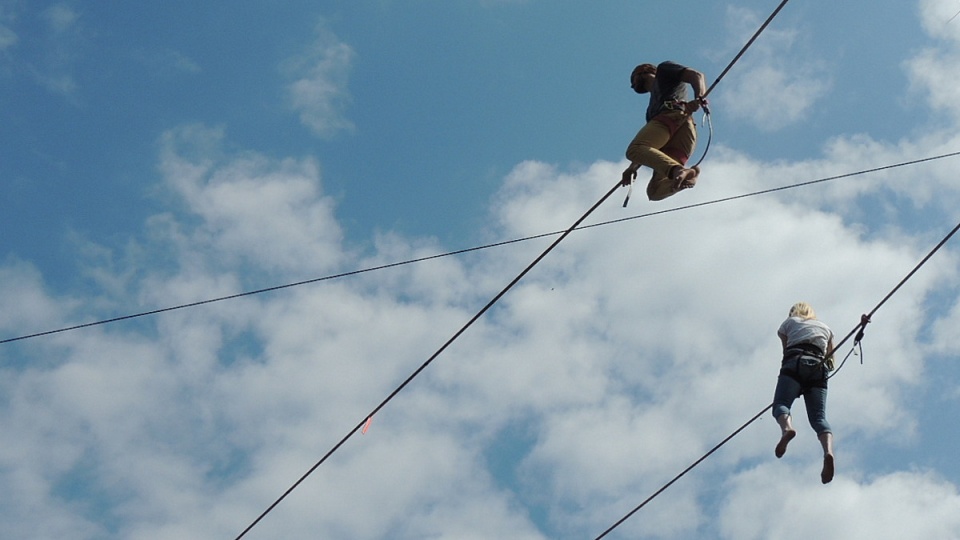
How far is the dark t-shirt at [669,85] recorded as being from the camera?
7.68 metres

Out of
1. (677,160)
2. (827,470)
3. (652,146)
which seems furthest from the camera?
(677,160)

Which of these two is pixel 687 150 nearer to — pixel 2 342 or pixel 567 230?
pixel 567 230

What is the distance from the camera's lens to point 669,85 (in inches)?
304

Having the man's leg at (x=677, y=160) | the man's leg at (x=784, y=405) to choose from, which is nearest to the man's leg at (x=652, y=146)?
the man's leg at (x=677, y=160)

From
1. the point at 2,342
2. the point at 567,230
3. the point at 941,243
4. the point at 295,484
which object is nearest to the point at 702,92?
the point at 567,230

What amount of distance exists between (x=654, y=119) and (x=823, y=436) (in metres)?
2.13

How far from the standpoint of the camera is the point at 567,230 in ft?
24.7

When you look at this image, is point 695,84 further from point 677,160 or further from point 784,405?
point 784,405

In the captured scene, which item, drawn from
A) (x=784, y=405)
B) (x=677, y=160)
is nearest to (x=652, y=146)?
(x=677, y=160)

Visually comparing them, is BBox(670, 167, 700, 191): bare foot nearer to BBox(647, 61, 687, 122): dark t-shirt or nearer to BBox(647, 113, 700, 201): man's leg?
BBox(647, 113, 700, 201): man's leg

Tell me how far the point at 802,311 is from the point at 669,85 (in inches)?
66.5

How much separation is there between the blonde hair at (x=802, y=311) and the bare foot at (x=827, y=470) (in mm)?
1137

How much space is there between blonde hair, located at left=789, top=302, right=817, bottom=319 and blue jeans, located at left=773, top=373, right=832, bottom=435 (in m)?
0.53

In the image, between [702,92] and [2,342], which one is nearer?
[702,92]
